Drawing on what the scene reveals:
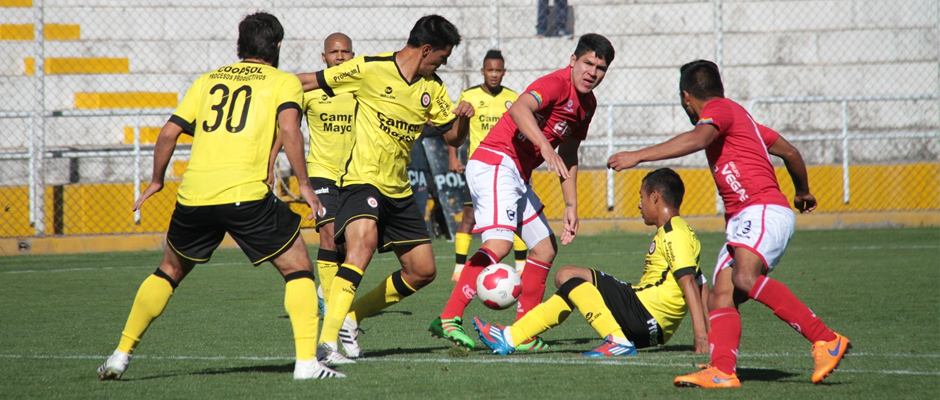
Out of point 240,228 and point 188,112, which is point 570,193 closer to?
point 240,228

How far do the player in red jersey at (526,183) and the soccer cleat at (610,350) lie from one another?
0.39 metres

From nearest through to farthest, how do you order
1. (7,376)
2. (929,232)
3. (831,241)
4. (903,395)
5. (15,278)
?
(903,395) → (7,376) → (15,278) → (831,241) → (929,232)

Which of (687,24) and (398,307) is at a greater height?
(687,24)

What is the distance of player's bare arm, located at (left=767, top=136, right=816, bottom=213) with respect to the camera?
5059 millimetres

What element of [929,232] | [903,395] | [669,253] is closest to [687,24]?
[929,232]

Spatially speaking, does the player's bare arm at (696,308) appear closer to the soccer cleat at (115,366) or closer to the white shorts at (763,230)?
the white shorts at (763,230)

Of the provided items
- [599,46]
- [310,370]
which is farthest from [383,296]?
[599,46]

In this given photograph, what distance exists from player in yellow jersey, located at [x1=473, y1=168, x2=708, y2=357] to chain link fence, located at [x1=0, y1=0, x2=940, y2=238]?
8.36 meters

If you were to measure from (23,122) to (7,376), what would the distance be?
10.4 metres

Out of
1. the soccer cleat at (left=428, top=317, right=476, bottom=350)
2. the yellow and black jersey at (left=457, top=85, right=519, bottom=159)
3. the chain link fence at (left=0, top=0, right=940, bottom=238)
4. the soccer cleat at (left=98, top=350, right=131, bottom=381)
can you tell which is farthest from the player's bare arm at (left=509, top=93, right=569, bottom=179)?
the chain link fence at (left=0, top=0, right=940, bottom=238)

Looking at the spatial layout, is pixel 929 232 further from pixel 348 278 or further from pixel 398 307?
pixel 348 278

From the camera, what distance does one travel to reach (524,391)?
4348mm

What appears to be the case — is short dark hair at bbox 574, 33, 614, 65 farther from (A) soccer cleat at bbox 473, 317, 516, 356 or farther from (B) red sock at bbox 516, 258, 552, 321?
(A) soccer cleat at bbox 473, 317, 516, 356

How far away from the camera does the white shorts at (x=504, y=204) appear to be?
229 inches
